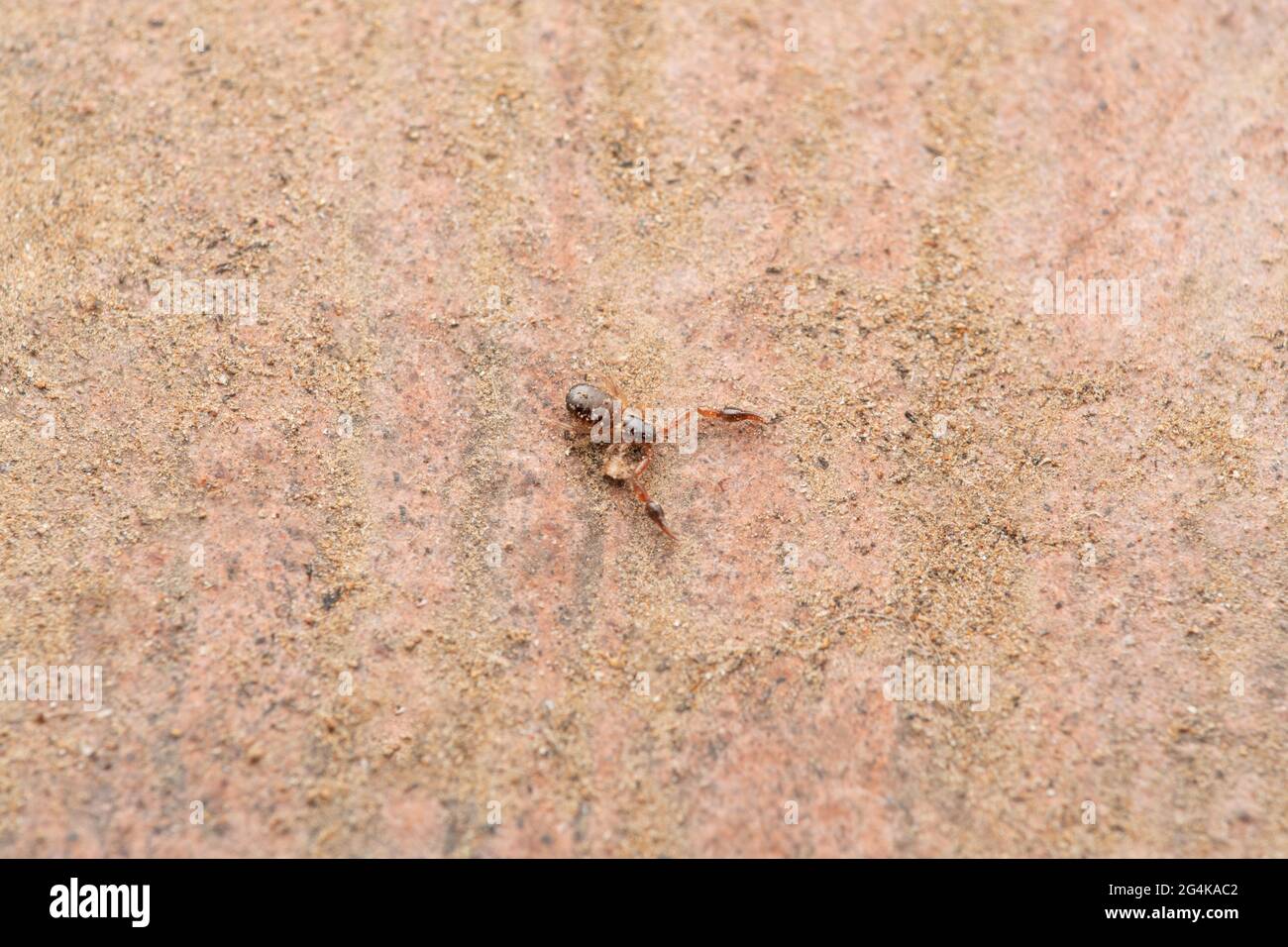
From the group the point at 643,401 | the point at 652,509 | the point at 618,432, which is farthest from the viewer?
the point at 643,401

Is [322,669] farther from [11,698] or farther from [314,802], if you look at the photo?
[11,698]

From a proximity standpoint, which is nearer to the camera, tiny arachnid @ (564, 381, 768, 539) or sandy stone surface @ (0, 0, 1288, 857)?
sandy stone surface @ (0, 0, 1288, 857)

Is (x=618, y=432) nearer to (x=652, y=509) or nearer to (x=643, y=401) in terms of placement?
(x=643, y=401)

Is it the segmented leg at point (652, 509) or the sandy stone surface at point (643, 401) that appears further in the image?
the segmented leg at point (652, 509)

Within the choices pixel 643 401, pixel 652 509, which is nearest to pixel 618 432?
pixel 643 401

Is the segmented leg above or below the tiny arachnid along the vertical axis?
below

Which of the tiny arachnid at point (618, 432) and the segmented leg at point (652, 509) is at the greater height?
the tiny arachnid at point (618, 432)

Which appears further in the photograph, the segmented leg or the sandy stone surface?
the segmented leg
